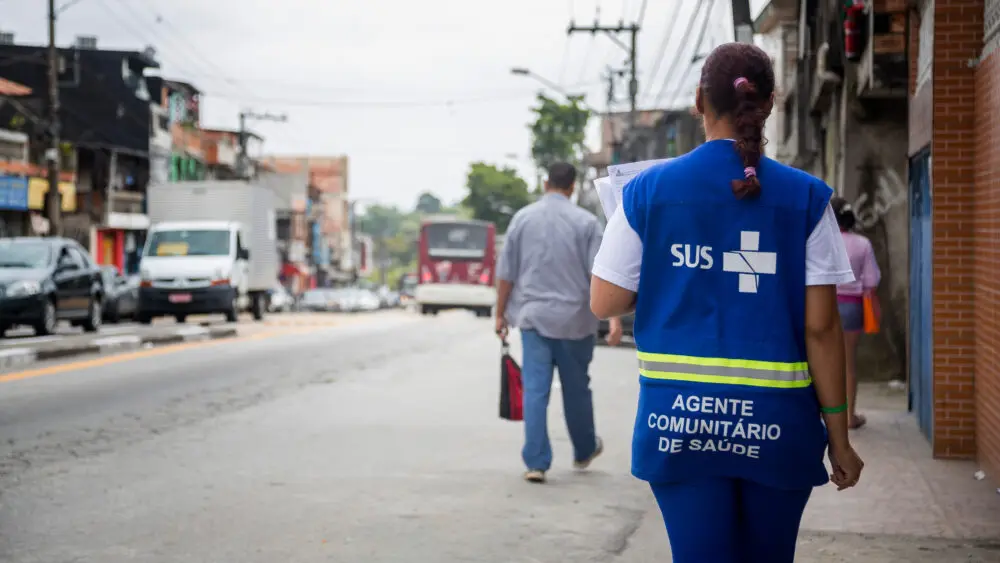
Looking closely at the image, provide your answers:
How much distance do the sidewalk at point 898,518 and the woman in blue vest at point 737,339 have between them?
2.71 metres

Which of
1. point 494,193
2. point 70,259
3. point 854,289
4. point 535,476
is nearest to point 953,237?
point 854,289

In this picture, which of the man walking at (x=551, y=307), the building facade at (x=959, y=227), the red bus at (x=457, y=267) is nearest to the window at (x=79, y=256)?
the man walking at (x=551, y=307)

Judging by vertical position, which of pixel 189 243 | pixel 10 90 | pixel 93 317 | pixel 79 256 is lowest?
pixel 93 317

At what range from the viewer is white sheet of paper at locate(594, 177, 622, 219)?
12.4ft

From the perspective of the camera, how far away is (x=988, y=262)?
28.0 ft

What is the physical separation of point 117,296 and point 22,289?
12.2 metres

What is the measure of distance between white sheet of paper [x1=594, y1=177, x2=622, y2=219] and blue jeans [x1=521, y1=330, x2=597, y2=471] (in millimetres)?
4259

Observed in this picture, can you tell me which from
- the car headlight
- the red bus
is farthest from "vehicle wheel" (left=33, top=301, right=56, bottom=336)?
the red bus

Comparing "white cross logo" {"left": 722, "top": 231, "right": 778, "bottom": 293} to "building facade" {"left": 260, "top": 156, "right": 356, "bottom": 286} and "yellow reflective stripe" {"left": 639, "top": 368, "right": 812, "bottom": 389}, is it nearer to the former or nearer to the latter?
"yellow reflective stripe" {"left": 639, "top": 368, "right": 812, "bottom": 389}

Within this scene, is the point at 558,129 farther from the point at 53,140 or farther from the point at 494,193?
the point at 53,140

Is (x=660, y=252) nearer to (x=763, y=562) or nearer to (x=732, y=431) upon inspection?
(x=732, y=431)

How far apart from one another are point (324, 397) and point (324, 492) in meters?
5.84

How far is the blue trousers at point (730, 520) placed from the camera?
10.7 ft

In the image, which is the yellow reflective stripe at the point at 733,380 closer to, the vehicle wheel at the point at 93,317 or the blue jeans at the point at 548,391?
the blue jeans at the point at 548,391
